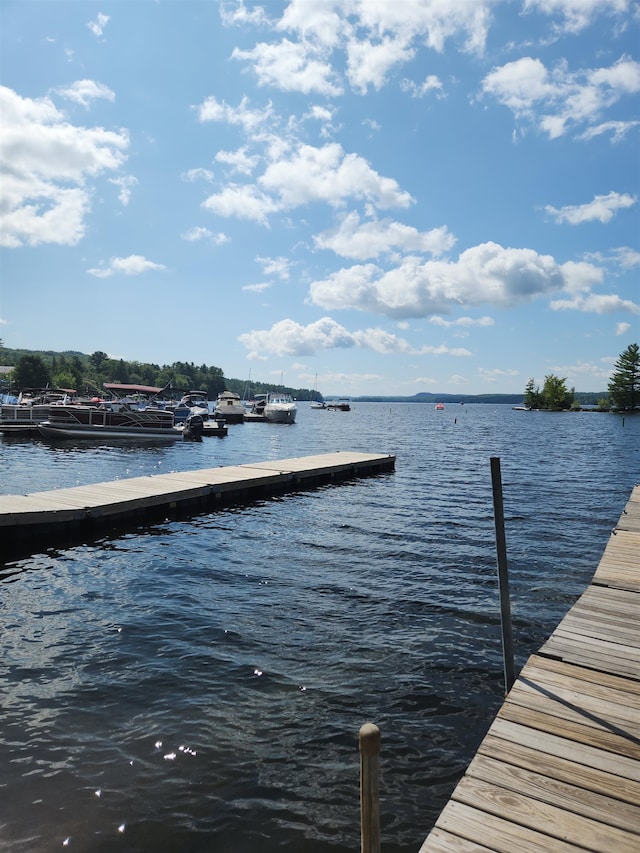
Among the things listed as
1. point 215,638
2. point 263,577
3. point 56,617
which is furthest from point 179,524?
point 215,638

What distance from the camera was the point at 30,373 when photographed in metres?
112

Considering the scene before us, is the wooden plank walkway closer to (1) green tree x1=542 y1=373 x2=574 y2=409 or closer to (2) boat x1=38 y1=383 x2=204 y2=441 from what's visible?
(2) boat x1=38 y1=383 x2=204 y2=441

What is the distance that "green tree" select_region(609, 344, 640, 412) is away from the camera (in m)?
136

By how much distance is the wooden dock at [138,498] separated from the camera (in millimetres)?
12586

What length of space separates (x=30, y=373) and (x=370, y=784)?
126556 millimetres

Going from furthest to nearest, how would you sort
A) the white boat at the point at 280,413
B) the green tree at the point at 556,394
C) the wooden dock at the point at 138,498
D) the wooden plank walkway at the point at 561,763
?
1. the green tree at the point at 556,394
2. the white boat at the point at 280,413
3. the wooden dock at the point at 138,498
4. the wooden plank walkway at the point at 561,763

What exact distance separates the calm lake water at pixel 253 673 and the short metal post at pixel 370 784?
8.06 feet

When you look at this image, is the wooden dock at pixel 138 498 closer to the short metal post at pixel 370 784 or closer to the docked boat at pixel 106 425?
the short metal post at pixel 370 784

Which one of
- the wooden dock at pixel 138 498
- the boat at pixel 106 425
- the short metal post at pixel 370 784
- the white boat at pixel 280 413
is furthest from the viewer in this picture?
the white boat at pixel 280 413

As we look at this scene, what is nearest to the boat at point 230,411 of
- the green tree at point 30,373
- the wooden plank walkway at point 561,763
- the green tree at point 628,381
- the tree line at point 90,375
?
the tree line at point 90,375

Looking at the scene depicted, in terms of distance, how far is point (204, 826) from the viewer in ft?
14.6

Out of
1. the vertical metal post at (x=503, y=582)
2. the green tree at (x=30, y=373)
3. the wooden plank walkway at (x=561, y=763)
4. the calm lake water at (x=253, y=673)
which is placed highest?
the green tree at (x=30, y=373)

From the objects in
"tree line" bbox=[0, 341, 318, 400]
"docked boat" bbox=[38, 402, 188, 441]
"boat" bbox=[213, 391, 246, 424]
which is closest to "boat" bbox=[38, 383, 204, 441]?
"docked boat" bbox=[38, 402, 188, 441]

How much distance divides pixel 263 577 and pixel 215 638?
9.93 feet
